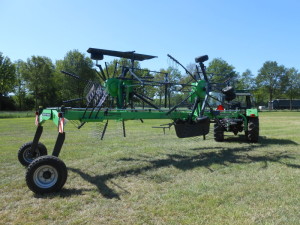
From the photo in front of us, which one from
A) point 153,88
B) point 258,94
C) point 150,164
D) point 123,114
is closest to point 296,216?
point 150,164

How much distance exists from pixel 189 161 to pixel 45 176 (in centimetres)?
366

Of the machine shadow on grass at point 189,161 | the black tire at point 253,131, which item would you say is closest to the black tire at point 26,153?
the machine shadow on grass at point 189,161

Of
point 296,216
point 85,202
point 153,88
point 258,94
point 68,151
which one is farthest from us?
point 258,94

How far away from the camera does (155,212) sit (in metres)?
3.74

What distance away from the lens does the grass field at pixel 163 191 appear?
3.61m

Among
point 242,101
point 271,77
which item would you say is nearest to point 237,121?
point 242,101

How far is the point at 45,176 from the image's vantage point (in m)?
4.73

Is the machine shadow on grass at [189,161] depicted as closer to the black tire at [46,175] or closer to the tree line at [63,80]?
the black tire at [46,175]

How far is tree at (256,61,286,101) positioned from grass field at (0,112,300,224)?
73.8m

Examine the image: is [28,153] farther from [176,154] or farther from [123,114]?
[176,154]

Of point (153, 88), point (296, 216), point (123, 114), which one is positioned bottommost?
point (296, 216)

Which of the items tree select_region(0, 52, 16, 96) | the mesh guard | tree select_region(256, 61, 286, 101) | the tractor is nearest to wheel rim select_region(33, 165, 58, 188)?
the mesh guard

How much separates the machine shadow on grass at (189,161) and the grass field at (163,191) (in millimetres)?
19

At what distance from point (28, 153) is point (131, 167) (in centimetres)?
250
